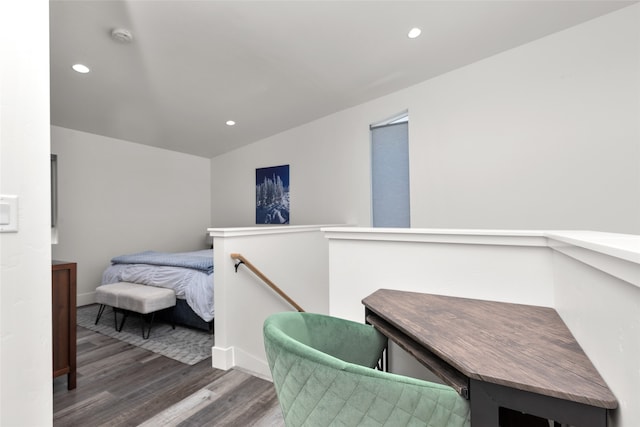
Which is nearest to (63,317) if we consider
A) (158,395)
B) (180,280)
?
(158,395)

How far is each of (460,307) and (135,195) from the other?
489 cm

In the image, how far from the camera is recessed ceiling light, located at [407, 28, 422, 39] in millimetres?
2492

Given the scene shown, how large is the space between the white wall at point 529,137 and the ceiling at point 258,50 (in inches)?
7.8

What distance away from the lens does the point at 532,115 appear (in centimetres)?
264

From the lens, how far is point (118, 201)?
4359 millimetres

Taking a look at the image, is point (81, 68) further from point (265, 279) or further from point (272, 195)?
point (272, 195)

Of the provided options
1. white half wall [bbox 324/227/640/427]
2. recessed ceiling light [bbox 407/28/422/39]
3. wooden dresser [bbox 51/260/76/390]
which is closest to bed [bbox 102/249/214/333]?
wooden dresser [bbox 51/260/76/390]

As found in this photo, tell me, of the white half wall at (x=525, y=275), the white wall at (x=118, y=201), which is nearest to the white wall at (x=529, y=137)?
the white half wall at (x=525, y=275)

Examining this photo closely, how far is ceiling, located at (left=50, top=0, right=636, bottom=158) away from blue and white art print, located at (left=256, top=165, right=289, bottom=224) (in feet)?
3.69

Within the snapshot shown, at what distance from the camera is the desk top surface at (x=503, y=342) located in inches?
23.7

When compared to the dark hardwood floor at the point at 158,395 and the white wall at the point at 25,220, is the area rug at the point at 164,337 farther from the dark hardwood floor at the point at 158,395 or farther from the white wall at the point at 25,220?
the white wall at the point at 25,220

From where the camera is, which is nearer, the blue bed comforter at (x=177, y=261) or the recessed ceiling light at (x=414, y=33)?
the recessed ceiling light at (x=414, y=33)

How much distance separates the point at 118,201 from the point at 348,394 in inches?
190

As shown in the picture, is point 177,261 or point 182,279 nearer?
point 182,279
